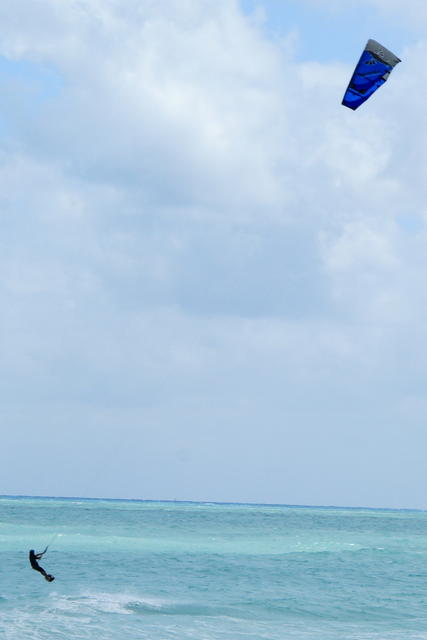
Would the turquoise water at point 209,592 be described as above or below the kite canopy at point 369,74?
below

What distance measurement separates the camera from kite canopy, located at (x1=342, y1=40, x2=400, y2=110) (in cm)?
1861

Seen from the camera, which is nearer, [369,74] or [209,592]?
[369,74]

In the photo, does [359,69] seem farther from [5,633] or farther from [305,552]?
[305,552]

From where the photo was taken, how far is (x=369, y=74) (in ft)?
61.6

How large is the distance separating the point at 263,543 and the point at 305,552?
25.0 ft

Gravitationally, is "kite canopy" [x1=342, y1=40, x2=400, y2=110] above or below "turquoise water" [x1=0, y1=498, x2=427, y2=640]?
above

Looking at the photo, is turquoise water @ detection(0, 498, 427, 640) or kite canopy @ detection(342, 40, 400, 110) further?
turquoise water @ detection(0, 498, 427, 640)

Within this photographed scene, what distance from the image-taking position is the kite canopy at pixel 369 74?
61.1 feet

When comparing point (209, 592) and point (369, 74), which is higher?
point (369, 74)

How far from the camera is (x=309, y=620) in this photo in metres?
26.2

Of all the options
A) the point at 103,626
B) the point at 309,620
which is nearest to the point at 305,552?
the point at 309,620

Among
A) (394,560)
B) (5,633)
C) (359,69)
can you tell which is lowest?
(5,633)

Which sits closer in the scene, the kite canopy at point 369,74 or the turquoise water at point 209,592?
the kite canopy at point 369,74

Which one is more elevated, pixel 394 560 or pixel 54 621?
pixel 394 560
